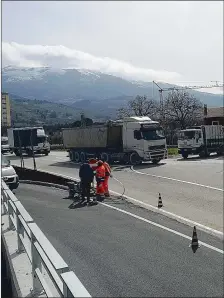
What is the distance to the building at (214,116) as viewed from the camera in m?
36.2

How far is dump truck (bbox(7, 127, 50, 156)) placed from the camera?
23.6 m

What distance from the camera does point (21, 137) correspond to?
84.7 feet

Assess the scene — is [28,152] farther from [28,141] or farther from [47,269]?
[47,269]

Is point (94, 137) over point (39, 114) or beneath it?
beneath

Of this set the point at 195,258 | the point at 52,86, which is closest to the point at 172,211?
the point at 195,258

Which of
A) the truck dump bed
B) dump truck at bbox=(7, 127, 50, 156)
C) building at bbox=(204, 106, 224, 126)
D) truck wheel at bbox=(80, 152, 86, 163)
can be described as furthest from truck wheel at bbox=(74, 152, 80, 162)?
building at bbox=(204, 106, 224, 126)

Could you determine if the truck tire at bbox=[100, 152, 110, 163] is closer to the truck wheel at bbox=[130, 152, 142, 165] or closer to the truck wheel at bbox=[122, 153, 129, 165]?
the truck wheel at bbox=[122, 153, 129, 165]

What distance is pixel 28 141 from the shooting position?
28.5m

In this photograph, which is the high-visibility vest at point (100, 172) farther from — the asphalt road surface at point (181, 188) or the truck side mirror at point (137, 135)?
the truck side mirror at point (137, 135)

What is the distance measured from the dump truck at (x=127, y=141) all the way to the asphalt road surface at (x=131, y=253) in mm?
15201

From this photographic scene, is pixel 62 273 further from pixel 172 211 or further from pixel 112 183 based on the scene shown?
pixel 112 183

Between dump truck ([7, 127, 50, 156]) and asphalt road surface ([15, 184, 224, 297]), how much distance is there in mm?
12353

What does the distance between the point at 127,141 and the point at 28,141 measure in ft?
23.8

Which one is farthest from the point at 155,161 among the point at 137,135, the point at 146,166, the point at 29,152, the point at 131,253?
the point at 131,253
